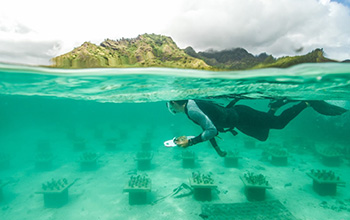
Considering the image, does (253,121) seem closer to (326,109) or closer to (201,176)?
(326,109)

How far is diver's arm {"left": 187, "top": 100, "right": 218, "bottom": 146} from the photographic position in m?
4.89

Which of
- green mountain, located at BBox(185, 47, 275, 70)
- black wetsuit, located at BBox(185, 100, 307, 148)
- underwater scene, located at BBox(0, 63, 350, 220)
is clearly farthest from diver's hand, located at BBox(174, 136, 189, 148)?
green mountain, located at BBox(185, 47, 275, 70)

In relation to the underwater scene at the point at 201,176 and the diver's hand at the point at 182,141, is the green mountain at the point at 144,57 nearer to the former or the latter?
the underwater scene at the point at 201,176

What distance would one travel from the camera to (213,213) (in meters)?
7.84

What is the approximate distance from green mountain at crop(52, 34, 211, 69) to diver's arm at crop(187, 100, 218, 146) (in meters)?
2.54

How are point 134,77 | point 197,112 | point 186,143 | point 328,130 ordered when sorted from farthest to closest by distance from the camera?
point 328,130
point 134,77
point 197,112
point 186,143

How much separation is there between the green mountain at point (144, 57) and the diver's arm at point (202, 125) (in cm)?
243

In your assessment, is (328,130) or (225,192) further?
(328,130)

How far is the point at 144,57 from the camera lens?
7309mm

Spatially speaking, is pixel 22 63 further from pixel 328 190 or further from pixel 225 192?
pixel 328 190

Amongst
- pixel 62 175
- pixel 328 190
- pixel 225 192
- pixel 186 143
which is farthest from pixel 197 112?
pixel 62 175

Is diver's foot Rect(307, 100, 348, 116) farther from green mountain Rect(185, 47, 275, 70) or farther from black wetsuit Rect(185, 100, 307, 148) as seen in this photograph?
green mountain Rect(185, 47, 275, 70)

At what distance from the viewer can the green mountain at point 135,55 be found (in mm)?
7148

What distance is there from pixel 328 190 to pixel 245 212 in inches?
206
